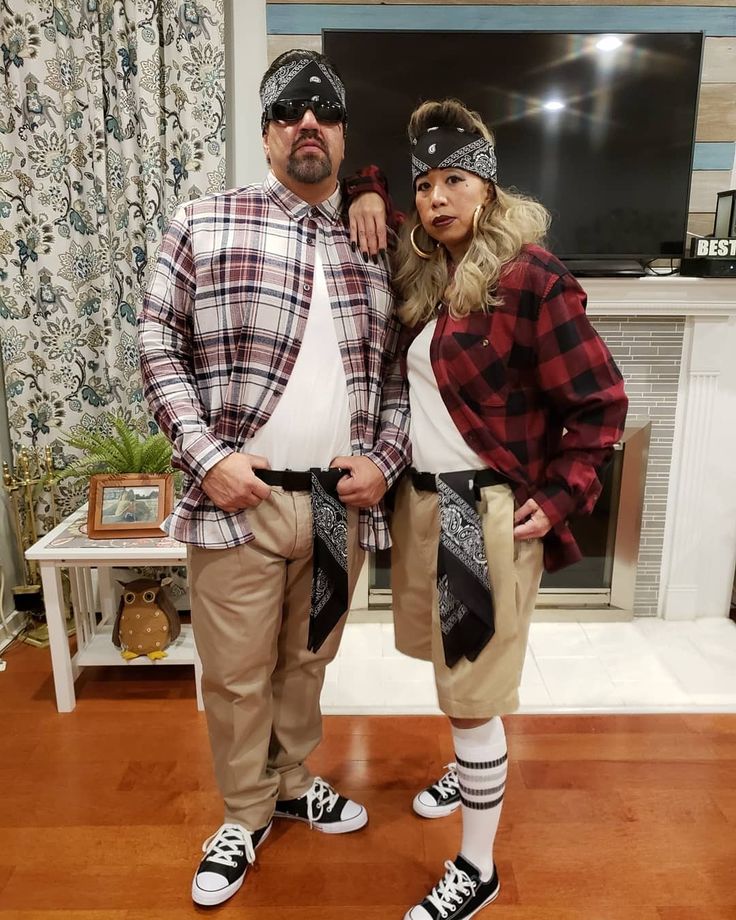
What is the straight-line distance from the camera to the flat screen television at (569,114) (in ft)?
7.11

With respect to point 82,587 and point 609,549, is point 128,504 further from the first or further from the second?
point 609,549

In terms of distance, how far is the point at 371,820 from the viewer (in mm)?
1701

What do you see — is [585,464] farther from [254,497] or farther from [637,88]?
[637,88]

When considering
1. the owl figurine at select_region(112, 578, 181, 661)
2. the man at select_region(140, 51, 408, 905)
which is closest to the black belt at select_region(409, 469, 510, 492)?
the man at select_region(140, 51, 408, 905)

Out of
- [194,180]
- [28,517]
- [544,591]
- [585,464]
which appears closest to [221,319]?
[585,464]

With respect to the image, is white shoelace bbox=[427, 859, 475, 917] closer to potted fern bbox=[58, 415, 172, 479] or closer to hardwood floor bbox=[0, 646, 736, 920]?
hardwood floor bbox=[0, 646, 736, 920]

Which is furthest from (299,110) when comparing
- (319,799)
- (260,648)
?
(319,799)

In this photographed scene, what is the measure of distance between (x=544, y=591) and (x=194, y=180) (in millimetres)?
1919

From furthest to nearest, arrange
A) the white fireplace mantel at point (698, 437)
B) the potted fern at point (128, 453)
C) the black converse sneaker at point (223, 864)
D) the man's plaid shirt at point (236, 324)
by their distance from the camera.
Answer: the white fireplace mantel at point (698, 437)
the potted fern at point (128, 453)
the black converse sneaker at point (223, 864)
the man's plaid shirt at point (236, 324)

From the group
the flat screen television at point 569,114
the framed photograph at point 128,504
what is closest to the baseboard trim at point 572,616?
the framed photograph at point 128,504

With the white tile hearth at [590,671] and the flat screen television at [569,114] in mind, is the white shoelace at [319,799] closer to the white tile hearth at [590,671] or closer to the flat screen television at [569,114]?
the white tile hearth at [590,671]

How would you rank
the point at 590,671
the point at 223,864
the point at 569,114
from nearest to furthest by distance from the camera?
1. the point at 223,864
2. the point at 569,114
3. the point at 590,671

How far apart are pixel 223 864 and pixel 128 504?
103 cm

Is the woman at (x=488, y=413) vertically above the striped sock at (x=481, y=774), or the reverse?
the woman at (x=488, y=413)
